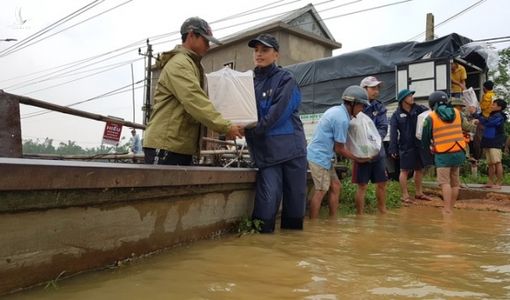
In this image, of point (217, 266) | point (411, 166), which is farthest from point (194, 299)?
point (411, 166)

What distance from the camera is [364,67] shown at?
11086 millimetres

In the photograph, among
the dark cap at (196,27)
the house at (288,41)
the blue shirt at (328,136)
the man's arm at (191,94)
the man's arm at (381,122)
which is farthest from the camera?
the house at (288,41)

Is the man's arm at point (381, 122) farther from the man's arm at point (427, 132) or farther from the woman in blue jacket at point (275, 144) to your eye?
the woman in blue jacket at point (275, 144)

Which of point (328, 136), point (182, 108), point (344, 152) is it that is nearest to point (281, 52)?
point (344, 152)

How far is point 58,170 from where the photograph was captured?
201 cm

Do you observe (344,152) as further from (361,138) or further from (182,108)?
(182,108)

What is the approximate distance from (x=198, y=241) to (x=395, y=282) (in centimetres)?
147

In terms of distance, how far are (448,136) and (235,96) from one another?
Result: 314 centimetres

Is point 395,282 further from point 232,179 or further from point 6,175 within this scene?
point 6,175

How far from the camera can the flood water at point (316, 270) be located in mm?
2080

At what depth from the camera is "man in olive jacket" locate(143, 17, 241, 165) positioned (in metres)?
3.12

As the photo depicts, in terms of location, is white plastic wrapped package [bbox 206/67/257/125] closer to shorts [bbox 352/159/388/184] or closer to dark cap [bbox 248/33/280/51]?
dark cap [bbox 248/33/280/51]

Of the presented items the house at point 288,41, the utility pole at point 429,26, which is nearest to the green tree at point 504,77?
the utility pole at point 429,26

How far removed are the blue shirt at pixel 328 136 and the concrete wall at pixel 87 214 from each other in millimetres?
1684
